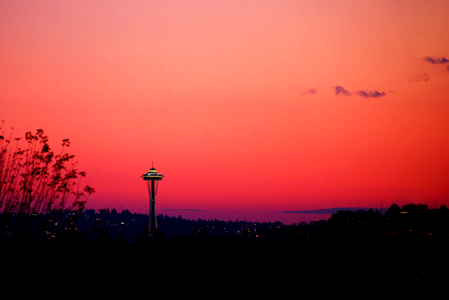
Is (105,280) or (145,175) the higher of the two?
(145,175)

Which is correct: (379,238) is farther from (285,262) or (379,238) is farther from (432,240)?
(285,262)

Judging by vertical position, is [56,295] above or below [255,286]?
above

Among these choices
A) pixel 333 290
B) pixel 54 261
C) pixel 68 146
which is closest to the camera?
pixel 68 146

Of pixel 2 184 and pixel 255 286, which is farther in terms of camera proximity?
pixel 255 286

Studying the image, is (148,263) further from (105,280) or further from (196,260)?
(196,260)

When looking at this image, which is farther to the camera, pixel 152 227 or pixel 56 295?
pixel 152 227

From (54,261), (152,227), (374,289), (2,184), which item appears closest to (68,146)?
(2,184)

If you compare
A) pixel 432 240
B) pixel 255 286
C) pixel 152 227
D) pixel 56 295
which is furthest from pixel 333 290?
pixel 432 240

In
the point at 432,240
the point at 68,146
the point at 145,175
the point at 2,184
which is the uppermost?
the point at 145,175

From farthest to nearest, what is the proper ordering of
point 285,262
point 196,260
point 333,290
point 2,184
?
point 196,260, point 285,262, point 333,290, point 2,184
